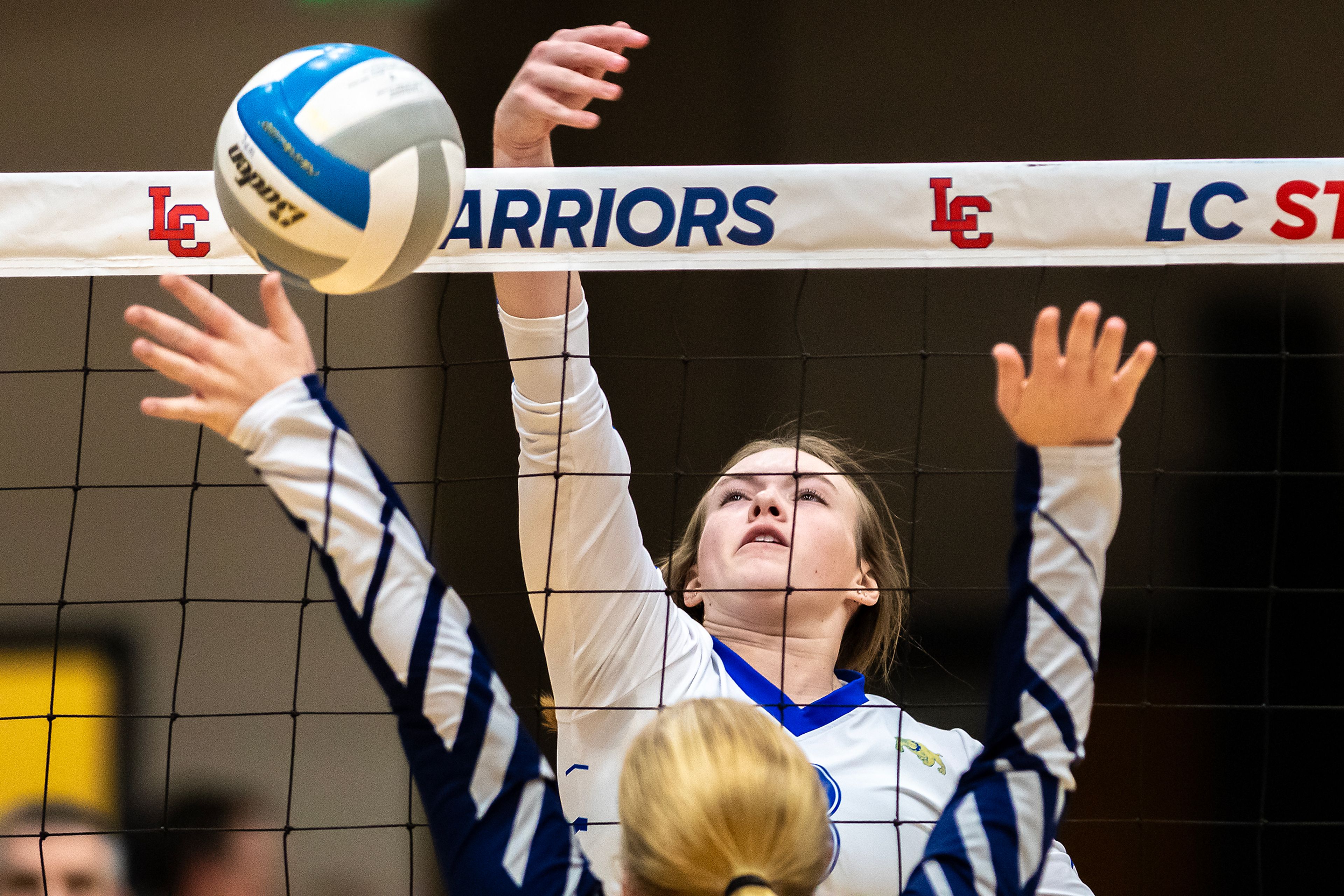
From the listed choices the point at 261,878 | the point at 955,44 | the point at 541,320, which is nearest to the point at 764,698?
the point at 541,320

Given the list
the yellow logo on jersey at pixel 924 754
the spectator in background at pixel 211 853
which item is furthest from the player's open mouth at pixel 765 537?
the spectator in background at pixel 211 853

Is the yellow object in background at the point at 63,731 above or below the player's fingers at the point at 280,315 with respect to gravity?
below

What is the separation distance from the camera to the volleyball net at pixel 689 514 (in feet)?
13.4

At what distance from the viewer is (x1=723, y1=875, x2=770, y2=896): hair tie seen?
1202mm

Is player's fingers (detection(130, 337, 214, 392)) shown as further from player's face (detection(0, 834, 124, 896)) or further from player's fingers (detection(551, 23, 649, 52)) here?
player's face (detection(0, 834, 124, 896))

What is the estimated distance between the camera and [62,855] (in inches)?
146

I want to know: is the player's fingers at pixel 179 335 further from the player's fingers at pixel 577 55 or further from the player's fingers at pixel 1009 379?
the player's fingers at pixel 577 55

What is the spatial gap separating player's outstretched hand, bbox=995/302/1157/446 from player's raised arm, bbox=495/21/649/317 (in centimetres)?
80

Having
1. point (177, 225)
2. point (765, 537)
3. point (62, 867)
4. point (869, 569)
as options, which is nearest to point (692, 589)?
point (765, 537)

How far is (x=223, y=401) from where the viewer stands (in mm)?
1317

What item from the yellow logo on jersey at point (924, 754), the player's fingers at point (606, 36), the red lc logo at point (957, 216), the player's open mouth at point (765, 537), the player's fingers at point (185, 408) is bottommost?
the yellow logo on jersey at point (924, 754)

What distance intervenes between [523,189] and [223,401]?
99 centimetres

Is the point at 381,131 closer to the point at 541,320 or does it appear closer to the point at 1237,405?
the point at 541,320

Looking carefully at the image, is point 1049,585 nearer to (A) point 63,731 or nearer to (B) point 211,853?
(B) point 211,853
